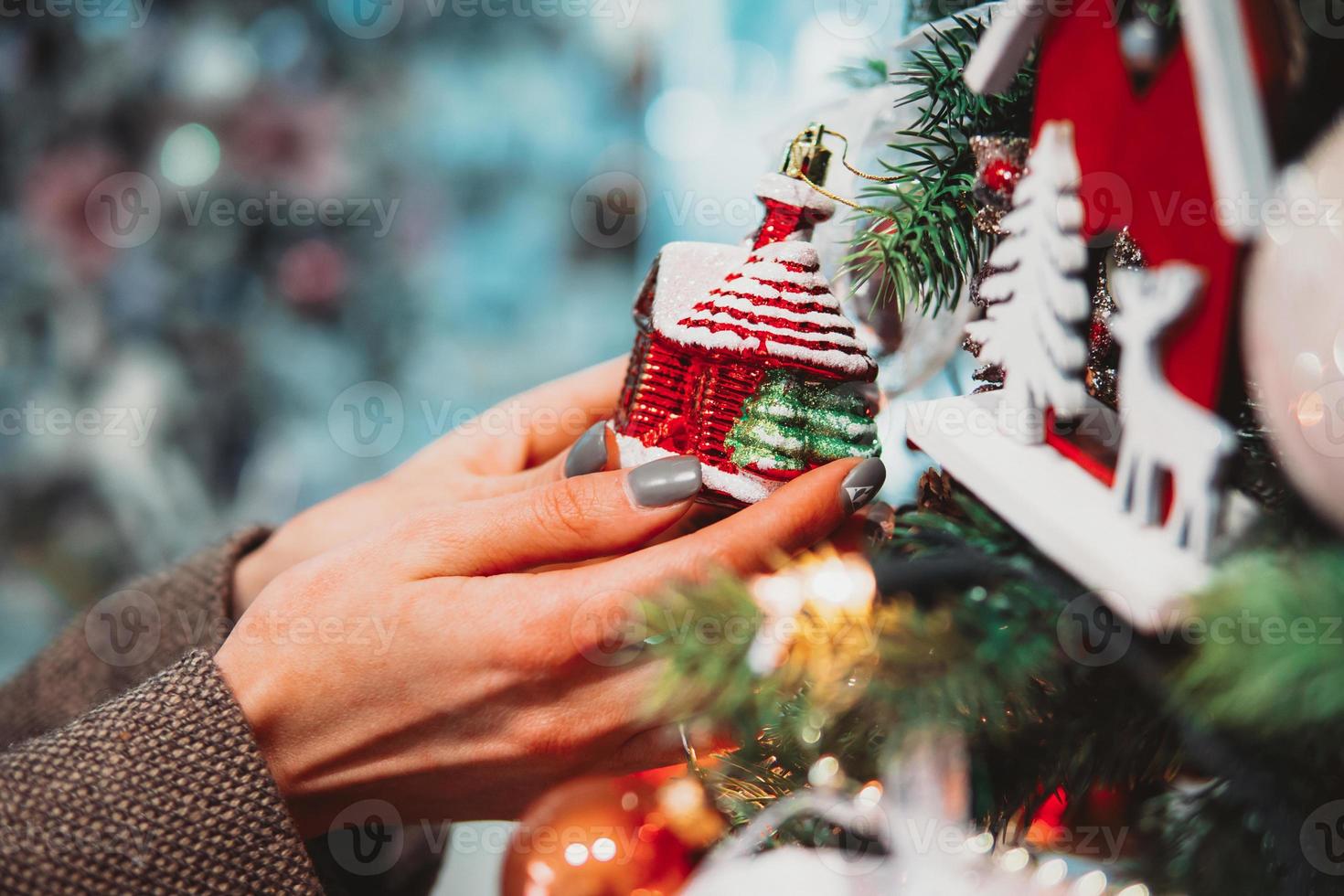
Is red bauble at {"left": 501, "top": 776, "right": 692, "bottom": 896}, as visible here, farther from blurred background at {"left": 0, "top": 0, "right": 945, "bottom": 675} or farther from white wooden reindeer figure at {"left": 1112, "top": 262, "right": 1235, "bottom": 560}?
blurred background at {"left": 0, "top": 0, "right": 945, "bottom": 675}

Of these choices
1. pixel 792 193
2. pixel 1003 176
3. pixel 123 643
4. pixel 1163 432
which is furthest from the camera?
pixel 123 643

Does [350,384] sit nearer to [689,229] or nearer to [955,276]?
[689,229]

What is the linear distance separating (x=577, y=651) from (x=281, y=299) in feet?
5.65

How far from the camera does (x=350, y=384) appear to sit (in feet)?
6.83

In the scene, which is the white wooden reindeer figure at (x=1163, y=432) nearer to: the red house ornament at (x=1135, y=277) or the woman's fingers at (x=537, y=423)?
the red house ornament at (x=1135, y=277)

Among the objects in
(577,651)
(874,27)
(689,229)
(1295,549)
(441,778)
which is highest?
(874,27)

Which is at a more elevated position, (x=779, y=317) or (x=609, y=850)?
(x=779, y=317)

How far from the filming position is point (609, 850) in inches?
33.9

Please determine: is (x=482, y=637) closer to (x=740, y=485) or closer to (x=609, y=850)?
(x=740, y=485)

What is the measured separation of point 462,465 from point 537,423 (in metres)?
0.11

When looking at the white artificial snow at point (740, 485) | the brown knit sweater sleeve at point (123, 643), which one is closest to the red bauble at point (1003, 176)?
the white artificial snow at point (740, 485)

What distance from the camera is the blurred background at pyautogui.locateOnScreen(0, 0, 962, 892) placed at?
76.0 inches

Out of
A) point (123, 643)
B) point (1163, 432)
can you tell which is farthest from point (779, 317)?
point (123, 643)

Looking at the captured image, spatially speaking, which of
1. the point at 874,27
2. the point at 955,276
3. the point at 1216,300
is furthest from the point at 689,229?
the point at 1216,300
